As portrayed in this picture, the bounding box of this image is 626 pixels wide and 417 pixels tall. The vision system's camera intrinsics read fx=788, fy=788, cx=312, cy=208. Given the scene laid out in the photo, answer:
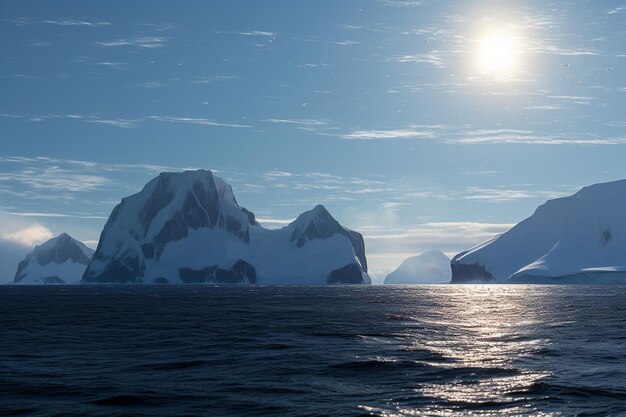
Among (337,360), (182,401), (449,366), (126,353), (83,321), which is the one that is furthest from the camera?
(83,321)

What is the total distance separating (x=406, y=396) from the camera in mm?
29859

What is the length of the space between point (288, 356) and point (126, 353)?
30.5ft

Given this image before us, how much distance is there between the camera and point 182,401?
28.7m

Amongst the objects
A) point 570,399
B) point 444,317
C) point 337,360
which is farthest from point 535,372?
point 444,317

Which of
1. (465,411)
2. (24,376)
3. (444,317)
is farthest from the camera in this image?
(444,317)

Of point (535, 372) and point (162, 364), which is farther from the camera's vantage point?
point (162, 364)

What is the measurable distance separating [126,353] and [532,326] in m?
36.2

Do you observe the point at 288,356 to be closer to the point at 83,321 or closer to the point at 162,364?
the point at 162,364

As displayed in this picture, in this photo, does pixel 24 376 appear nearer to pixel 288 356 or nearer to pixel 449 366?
pixel 288 356

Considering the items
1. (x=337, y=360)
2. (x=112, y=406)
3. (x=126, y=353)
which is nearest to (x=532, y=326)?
(x=337, y=360)

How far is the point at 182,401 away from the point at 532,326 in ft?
145

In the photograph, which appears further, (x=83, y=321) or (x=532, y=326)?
(x=83, y=321)

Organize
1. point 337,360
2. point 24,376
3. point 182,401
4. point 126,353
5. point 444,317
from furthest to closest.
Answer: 1. point 444,317
2. point 126,353
3. point 337,360
4. point 24,376
5. point 182,401

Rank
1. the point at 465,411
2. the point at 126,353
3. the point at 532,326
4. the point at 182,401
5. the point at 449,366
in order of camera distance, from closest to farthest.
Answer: the point at 465,411 → the point at 182,401 → the point at 449,366 → the point at 126,353 → the point at 532,326
